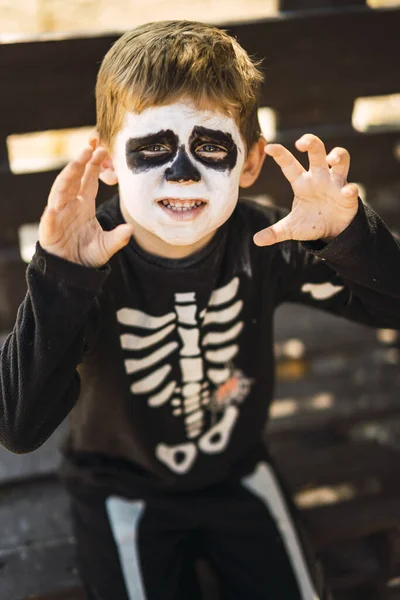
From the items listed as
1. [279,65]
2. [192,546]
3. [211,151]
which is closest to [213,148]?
[211,151]

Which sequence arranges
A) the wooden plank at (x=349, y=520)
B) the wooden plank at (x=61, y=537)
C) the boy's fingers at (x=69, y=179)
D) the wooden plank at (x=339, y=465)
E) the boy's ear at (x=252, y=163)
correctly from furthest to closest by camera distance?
the wooden plank at (x=339, y=465) < the wooden plank at (x=349, y=520) < the wooden plank at (x=61, y=537) < the boy's ear at (x=252, y=163) < the boy's fingers at (x=69, y=179)

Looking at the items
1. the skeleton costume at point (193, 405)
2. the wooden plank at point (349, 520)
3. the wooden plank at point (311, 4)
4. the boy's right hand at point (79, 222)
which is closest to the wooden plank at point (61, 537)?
the wooden plank at point (349, 520)

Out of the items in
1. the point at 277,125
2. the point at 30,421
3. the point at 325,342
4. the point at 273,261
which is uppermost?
the point at 277,125

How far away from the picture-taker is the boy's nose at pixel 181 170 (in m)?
1.03

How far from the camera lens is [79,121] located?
1502mm

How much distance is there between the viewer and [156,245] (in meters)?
1.15

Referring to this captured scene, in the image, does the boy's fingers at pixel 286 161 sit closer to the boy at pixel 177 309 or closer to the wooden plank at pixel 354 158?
the boy at pixel 177 309

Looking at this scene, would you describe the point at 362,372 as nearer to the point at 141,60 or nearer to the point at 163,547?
the point at 163,547

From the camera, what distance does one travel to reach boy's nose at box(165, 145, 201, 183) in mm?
1025

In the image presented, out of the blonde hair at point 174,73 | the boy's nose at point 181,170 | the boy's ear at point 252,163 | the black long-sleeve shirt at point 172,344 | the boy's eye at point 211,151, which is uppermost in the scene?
the blonde hair at point 174,73

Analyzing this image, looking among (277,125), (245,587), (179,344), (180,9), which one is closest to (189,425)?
(179,344)

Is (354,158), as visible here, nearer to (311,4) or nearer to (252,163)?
(311,4)

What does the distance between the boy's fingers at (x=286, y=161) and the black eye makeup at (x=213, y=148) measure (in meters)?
0.07

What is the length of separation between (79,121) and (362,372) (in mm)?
888
